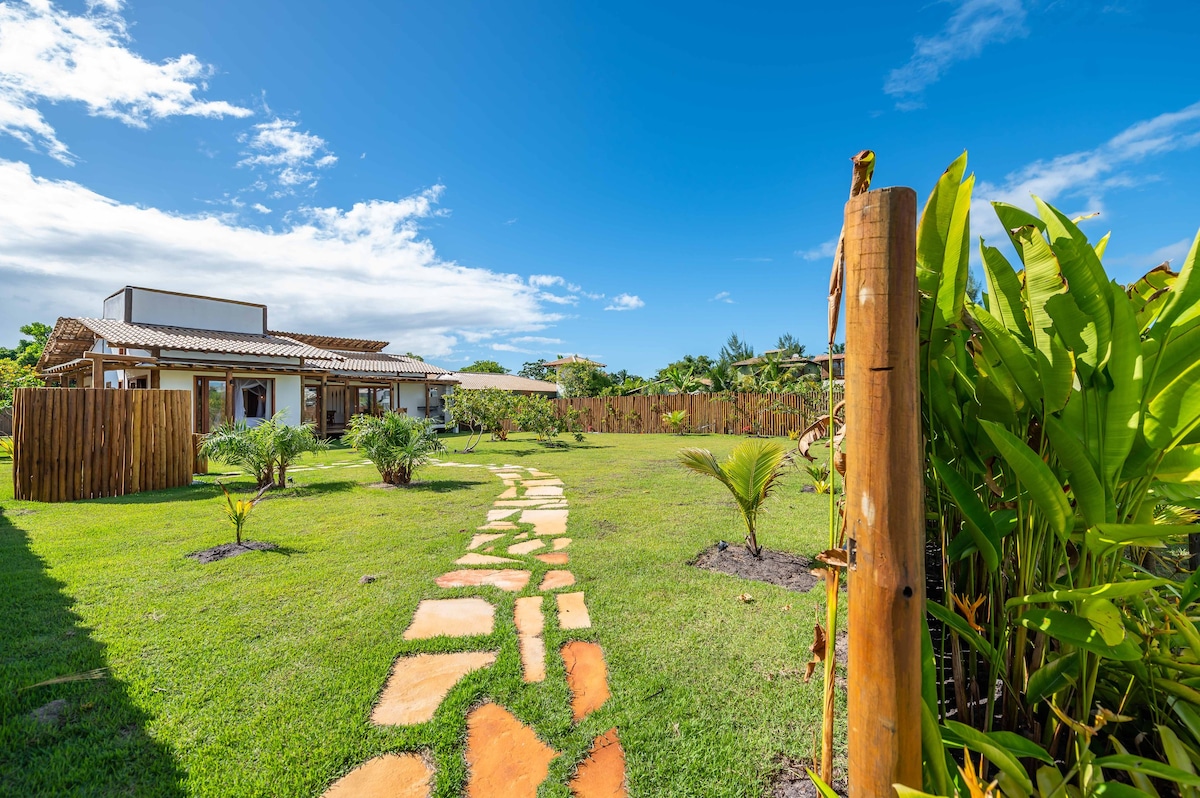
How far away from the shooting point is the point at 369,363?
2098 centimetres

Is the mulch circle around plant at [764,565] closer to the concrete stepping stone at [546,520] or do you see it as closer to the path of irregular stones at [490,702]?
the path of irregular stones at [490,702]

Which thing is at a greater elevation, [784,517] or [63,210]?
[63,210]

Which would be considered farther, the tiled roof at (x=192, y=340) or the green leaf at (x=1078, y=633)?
the tiled roof at (x=192, y=340)

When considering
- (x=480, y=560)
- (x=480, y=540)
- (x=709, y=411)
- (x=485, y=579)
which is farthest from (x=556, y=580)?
(x=709, y=411)

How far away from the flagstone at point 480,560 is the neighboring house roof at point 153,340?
13.9 metres

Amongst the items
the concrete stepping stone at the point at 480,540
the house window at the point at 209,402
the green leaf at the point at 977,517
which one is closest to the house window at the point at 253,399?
the house window at the point at 209,402

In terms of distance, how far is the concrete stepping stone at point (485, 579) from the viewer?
353 cm

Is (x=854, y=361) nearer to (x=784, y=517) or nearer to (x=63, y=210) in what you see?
(x=784, y=517)

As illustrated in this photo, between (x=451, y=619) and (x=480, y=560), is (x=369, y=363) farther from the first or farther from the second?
(x=451, y=619)

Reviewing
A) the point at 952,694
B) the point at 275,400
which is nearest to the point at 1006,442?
the point at 952,694

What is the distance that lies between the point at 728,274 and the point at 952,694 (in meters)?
29.9

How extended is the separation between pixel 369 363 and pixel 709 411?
50.4 ft

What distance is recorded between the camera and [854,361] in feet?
3.34

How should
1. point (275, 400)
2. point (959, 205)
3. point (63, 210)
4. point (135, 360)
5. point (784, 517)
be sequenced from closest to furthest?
point (959, 205)
point (784, 517)
point (135, 360)
point (63, 210)
point (275, 400)
